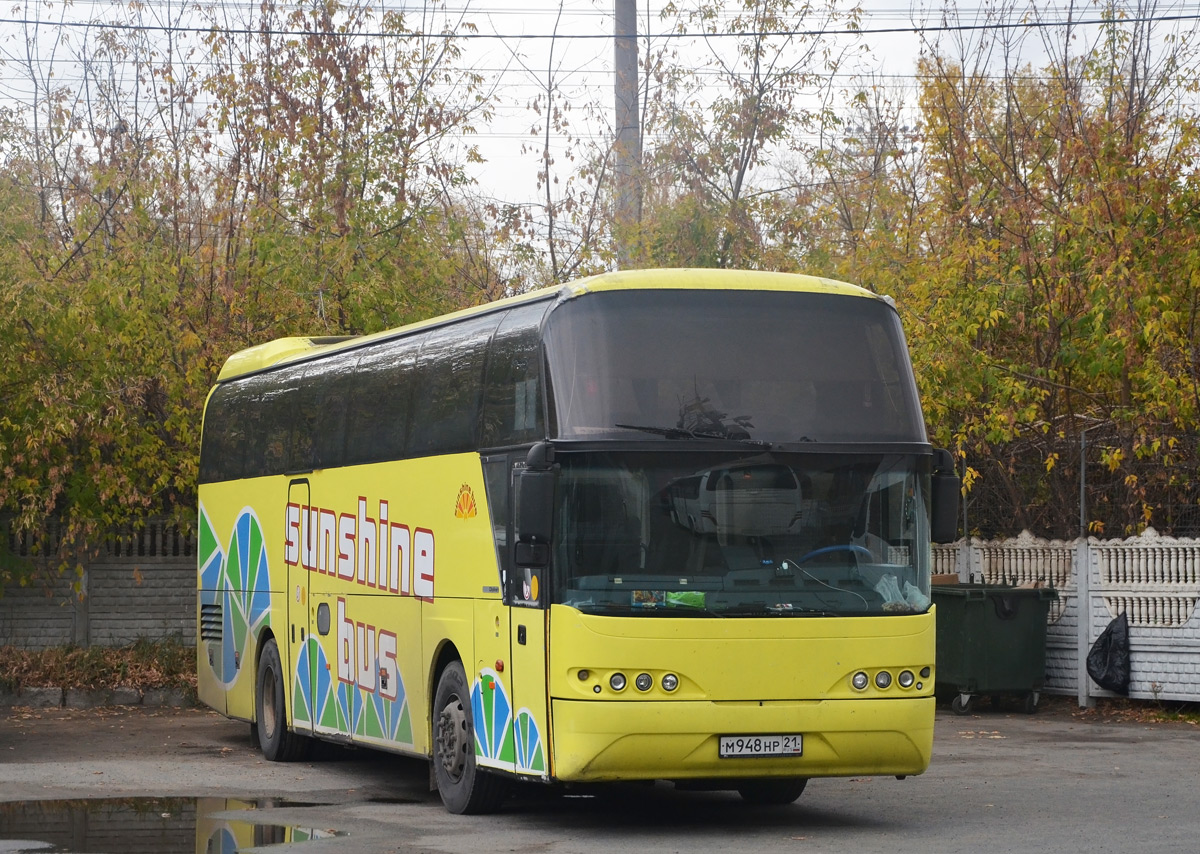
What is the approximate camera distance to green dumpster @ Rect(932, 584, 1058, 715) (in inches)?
744

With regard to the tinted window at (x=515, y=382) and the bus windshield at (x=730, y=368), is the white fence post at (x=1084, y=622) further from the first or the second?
the tinted window at (x=515, y=382)

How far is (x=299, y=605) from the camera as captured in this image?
1556 cm

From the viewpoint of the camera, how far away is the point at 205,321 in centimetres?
2178

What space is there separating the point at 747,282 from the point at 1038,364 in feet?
34.3

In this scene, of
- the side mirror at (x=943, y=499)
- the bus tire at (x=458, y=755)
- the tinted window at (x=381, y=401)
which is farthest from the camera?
the tinted window at (x=381, y=401)

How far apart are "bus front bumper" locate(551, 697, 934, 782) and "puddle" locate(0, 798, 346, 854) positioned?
5.46ft

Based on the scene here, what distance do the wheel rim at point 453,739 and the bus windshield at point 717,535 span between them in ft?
6.15

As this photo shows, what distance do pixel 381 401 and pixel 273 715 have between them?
3.93 metres

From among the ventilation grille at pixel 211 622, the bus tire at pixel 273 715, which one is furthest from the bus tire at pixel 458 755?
the ventilation grille at pixel 211 622

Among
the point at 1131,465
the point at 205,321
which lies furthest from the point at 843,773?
the point at 205,321

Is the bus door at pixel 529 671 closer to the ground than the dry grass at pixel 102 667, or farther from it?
farther from it

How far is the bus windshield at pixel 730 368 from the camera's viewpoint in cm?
1068

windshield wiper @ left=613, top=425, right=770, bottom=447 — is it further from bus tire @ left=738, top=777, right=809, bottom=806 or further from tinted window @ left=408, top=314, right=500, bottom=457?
bus tire @ left=738, top=777, right=809, bottom=806

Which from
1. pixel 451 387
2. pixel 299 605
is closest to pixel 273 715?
pixel 299 605
